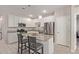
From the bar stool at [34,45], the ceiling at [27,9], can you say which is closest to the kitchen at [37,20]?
the ceiling at [27,9]

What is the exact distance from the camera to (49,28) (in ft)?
4.98

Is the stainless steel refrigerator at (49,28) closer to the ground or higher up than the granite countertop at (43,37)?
higher up

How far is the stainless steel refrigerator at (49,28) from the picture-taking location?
1.50 metres

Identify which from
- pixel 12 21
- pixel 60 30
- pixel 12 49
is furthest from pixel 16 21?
pixel 60 30

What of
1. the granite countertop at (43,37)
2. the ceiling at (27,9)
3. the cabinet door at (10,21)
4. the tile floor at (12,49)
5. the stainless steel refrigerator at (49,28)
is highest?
the ceiling at (27,9)

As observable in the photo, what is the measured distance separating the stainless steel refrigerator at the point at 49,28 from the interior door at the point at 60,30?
2.7 inches

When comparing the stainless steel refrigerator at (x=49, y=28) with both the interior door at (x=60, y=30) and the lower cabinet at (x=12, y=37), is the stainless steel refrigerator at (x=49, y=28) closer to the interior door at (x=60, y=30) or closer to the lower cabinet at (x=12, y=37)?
the interior door at (x=60, y=30)

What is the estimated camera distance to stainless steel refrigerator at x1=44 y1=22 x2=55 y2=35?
150 cm

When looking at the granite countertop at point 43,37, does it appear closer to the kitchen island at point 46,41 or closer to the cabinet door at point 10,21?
the kitchen island at point 46,41

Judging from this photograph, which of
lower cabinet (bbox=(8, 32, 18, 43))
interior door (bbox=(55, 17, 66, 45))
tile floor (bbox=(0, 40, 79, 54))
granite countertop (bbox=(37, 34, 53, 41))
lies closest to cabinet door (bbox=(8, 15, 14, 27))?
lower cabinet (bbox=(8, 32, 18, 43))

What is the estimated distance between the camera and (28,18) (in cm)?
149

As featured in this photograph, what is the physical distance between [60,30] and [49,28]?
0.63 ft
